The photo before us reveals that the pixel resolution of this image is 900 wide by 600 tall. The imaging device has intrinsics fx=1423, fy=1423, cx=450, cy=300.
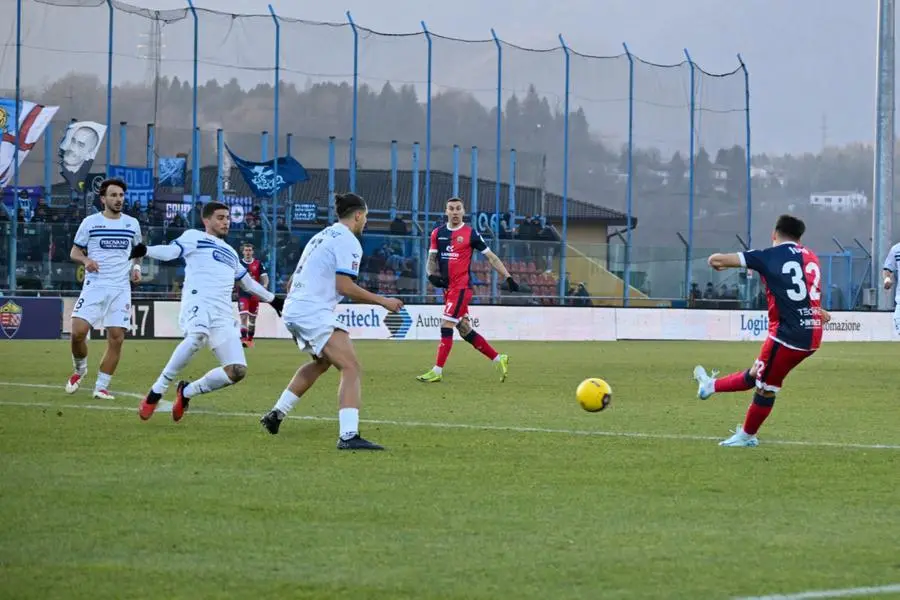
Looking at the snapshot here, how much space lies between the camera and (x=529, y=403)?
1605 centimetres

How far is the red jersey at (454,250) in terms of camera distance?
20.9m

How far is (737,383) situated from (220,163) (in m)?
30.4

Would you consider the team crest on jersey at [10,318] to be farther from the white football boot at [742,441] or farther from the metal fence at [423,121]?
the white football boot at [742,441]

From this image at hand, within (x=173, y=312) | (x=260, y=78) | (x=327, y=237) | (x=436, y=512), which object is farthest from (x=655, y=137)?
(x=436, y=512)

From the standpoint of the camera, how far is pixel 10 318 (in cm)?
3353

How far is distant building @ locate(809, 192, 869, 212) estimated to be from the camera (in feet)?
178

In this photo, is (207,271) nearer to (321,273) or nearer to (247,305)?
(321,273)

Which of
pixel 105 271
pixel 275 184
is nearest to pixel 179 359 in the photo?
pixel 105 271

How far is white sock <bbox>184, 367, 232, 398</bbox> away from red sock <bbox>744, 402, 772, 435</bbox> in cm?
444

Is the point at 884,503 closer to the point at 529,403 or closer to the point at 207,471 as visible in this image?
the point at 207,471

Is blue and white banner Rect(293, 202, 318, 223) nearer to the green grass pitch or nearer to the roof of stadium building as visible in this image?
the roof of stadium building

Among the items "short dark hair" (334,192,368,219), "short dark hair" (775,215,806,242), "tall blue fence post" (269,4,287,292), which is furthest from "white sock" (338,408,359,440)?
"tall blue fence post" (269,4,287,292)

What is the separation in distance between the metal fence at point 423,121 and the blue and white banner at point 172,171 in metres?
0.37

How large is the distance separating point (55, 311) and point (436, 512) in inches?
1085
